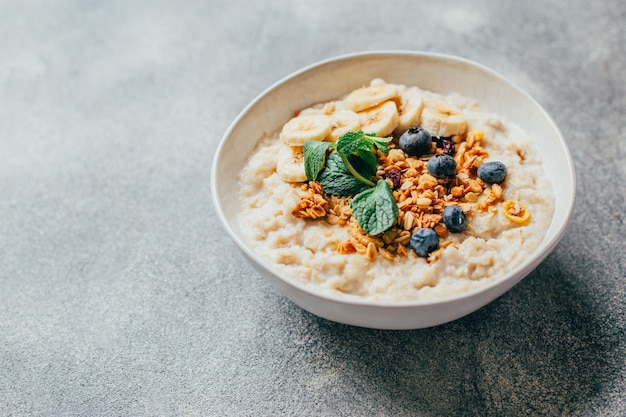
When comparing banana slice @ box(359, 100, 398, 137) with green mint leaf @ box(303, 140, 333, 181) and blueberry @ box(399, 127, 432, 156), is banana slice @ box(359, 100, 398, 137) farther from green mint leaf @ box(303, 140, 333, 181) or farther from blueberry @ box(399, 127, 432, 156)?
green mint leaf @ box(303, 140, 333, 181)

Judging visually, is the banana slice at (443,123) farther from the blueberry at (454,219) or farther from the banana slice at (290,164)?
the banana slice at (290,164)

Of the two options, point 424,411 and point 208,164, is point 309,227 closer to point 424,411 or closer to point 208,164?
point 424,411

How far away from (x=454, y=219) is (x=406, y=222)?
0.57 ft

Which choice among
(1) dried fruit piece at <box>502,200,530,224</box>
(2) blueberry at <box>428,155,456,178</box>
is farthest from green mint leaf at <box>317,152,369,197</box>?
(1) dried fruit piece at <box>502,200,530,224</box>

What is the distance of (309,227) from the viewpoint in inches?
94.4

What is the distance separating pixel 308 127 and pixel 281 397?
1108 millimetres

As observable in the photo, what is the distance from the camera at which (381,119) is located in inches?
104

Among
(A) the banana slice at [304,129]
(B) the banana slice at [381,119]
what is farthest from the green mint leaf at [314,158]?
(B) the banana slice at [381,119]

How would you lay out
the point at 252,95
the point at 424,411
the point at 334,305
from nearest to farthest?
the point at 334,305 → the point at 424,411 → the point at 252,95

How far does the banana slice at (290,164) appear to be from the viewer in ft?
8.20

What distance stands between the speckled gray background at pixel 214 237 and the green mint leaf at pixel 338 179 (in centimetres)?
54

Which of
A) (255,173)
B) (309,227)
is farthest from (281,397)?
(255,173)

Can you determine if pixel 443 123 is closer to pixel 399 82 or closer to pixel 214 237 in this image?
pixel 399 82

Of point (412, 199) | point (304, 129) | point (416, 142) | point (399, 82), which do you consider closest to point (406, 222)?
point (412, 199)
